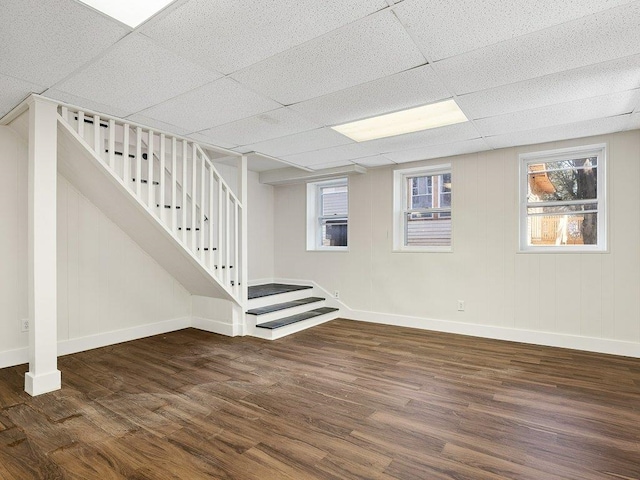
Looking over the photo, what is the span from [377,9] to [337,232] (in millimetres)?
4442

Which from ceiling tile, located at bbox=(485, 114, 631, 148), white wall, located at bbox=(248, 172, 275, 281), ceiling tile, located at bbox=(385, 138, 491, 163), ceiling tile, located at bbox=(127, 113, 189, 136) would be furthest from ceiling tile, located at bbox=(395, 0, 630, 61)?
white wall, located at bbox=(248, 172, 275, 281)

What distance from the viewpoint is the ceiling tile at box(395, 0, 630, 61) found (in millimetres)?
1765

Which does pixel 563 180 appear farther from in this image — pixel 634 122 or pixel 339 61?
pixel 339 61

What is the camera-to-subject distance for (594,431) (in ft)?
7.41

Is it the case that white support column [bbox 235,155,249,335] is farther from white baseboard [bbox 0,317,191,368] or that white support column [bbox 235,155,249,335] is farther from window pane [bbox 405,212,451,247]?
window pane [bbox 405,212,451,247]

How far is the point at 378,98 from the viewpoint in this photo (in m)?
2.89

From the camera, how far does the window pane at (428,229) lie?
16.5ft

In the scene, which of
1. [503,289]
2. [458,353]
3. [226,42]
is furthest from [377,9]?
[503,289]

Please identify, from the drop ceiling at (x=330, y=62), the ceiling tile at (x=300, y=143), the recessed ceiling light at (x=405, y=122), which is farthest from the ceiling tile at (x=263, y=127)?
the recessed ceiling light at (x=405, y=122)

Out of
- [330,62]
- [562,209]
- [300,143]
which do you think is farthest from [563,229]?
[330,62]

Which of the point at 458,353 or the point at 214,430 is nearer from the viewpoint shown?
the point at 214,430

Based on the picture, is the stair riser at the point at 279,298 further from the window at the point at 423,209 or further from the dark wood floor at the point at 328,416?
the window at the point at 423,209

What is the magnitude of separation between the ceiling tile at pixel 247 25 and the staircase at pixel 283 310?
3.14m

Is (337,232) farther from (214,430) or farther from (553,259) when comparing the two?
(214,430)
